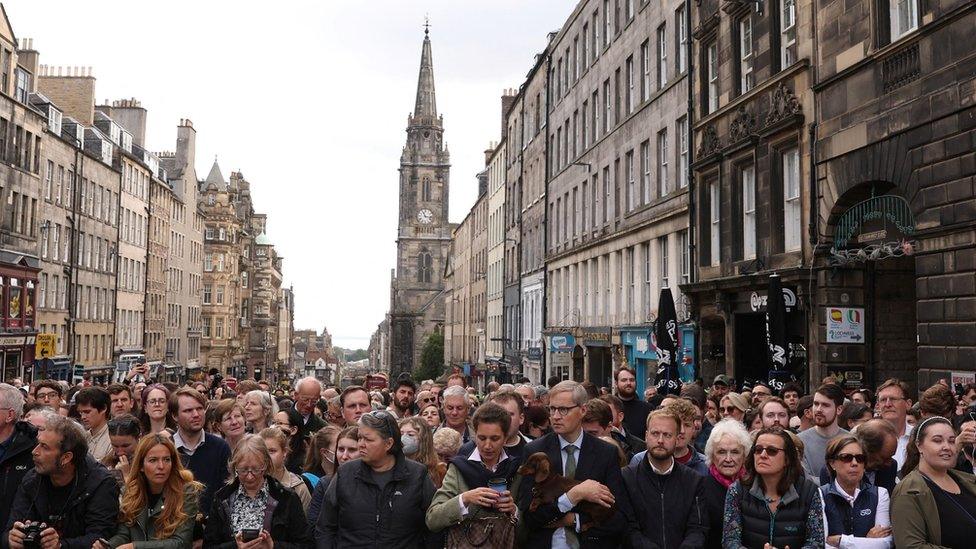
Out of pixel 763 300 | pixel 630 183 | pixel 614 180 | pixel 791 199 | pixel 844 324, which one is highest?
pixel 614 180

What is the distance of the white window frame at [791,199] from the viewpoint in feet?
63.1

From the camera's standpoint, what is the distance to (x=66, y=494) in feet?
20.6

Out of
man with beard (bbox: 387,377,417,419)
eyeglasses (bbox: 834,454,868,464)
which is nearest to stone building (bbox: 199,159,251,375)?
man with beard (bbox: 387,377,417,419)

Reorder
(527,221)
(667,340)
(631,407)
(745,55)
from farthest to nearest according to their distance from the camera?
→ (527,221) → (745,55) → (667,340) → (631,407)

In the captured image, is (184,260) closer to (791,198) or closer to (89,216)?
(89,216)

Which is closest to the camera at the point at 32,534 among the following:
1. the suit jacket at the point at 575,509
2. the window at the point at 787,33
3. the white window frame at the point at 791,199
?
the suit jacket at the point at 575,509

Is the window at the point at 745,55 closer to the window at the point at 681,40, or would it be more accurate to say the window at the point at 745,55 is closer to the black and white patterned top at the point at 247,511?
the window at the point at 681,40

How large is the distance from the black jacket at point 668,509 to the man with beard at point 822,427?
212 cm

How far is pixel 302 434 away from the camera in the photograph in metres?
9.80

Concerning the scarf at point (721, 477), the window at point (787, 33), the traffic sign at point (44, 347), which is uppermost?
the window at point (787, 33)

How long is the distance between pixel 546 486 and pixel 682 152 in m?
21.6

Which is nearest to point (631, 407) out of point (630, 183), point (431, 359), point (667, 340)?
point (667, 340)

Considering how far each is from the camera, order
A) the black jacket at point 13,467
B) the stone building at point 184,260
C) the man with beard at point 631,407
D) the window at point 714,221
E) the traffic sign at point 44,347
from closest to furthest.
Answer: the black jacket at point 13,467 < the man with beard at point 631,407 < the window at point 714,221 < the traffic sign at point 44,347 < the stone building at point 184,260

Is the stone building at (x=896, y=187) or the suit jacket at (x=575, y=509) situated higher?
the stone building at (x=896, y=187)
